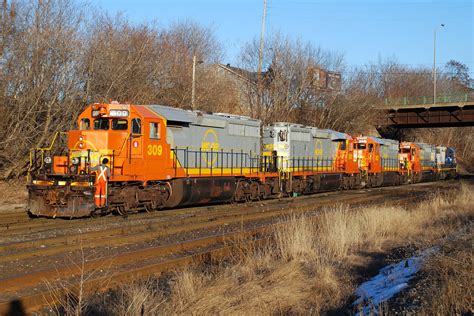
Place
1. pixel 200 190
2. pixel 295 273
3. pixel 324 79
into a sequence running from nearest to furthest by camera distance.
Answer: pixel 295 273 < pixel 200 190 < pixel 324 79

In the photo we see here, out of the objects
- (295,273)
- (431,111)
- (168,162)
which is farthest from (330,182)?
(431,111)

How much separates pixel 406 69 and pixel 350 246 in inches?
2696

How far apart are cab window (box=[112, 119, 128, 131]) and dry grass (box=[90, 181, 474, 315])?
545 cm

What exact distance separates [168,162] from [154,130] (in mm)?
1147

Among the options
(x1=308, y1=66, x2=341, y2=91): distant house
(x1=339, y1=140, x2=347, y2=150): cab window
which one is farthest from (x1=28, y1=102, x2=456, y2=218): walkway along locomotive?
(x1=308, y1=66, x2=341, y2=91): distant house

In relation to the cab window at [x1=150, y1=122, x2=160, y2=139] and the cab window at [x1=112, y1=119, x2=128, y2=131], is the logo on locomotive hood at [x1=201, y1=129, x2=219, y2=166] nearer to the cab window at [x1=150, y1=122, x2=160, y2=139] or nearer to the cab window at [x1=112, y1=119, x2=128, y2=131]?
the cab window at [x1=150, y1=122, x2=160, y2=139]

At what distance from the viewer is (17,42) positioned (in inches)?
728

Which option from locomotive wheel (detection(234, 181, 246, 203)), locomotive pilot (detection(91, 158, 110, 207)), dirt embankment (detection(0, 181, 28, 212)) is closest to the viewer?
locomotive pilot (detection(91, 158, 110, 207))

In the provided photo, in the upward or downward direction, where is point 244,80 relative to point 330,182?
upward

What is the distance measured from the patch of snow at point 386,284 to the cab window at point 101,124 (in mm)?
9022

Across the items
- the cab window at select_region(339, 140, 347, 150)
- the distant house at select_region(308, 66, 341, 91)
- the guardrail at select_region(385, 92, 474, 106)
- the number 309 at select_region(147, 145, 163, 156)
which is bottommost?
the number 309 at select_region(147, 145, 163, 156)

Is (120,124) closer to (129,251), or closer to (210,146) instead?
(210,146)

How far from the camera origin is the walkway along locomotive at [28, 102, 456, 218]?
1296cm

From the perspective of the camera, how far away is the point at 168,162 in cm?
1530
